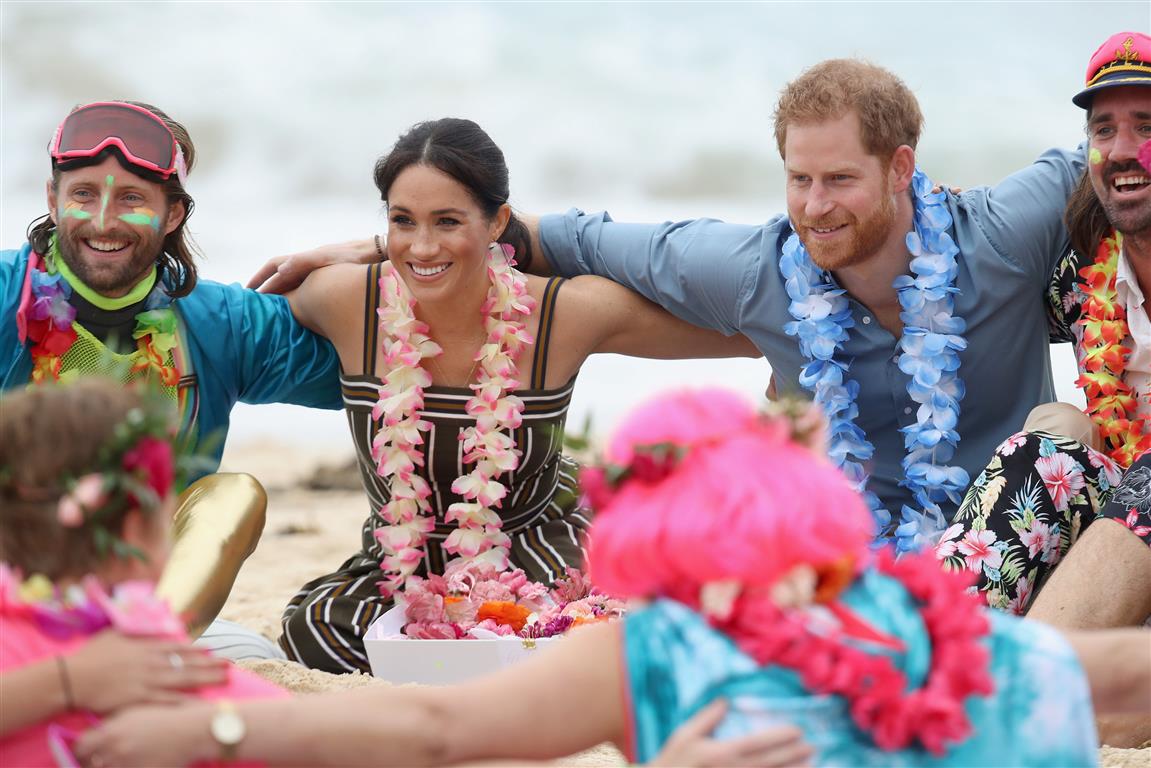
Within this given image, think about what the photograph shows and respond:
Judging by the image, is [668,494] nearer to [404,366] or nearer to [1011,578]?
[1011,578]

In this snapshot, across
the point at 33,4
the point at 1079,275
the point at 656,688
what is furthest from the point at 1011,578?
the point at 33,4

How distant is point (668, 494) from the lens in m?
1.97

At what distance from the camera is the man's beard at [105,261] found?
444cm

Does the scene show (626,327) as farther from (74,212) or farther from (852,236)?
(74,212)

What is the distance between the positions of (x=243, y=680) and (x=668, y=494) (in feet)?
2.35

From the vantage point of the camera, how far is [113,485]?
199 centimetres

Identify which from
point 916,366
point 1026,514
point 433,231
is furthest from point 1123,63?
point 433,231

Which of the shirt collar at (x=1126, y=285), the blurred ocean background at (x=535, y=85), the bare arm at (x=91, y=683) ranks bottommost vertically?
the bare arm at (x=91, y=683)

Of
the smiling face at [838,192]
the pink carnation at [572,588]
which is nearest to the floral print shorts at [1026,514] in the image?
the smiling face at [838,192]

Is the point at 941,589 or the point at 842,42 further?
the point at 842,42

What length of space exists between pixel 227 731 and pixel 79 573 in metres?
0.34

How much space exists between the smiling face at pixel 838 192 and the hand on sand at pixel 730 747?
268 centimetres

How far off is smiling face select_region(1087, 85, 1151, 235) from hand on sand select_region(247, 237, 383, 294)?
8.00 feet

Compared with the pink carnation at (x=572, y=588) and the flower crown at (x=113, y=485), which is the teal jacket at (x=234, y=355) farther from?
the flower crown at (x=113, y=485)
